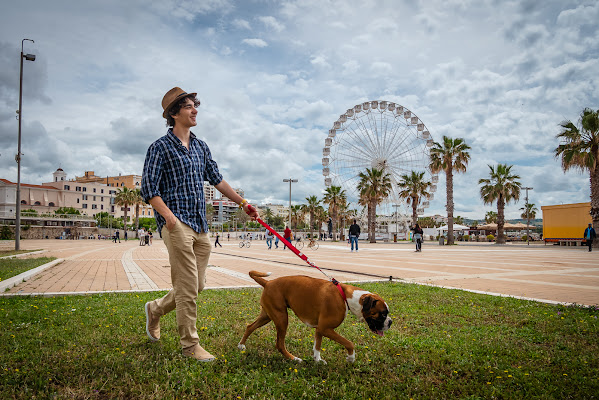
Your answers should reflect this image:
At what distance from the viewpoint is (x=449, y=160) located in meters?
43.9

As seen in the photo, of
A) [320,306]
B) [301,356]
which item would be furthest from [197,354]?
[320,306]

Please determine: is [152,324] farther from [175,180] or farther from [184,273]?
[175,180]

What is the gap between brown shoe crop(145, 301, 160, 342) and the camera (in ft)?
12.7

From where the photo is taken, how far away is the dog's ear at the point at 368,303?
2998 mm

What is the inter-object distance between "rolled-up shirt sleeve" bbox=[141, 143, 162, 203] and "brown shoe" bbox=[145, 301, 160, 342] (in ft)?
3.87

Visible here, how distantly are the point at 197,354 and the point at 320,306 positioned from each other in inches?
47.1

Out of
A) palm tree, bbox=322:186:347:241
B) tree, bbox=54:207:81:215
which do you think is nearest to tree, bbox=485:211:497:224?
palm tree, bbox=322:186:347:241

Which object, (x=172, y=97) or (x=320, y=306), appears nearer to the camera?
(x=320, y=306)

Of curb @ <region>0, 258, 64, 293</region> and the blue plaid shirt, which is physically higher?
the blue plaid shirt

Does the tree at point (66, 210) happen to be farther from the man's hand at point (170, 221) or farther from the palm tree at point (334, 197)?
the man's hand at point (170, 221)

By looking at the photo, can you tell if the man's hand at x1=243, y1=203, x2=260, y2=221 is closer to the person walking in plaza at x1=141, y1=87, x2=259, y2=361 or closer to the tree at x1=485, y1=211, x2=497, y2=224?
the person walking in plaza at x1=141, y1=87, x2=259, y2=361

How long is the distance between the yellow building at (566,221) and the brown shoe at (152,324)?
41.8 metres

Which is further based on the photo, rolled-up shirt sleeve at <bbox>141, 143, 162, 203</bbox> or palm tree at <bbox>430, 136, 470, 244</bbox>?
palm tree at <bbox>430, 136, 470, 244</bbox>

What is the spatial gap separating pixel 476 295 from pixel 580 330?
8.32 ft
